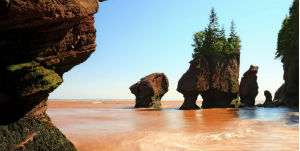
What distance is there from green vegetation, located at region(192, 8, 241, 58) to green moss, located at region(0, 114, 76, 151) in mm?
29418

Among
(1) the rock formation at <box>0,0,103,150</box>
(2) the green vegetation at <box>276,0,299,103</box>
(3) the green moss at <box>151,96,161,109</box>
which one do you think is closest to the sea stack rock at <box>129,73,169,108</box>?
(3) the green moss at <box>151,96,161,109</box>

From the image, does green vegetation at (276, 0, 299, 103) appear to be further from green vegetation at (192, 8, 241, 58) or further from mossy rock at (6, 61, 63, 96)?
mossy rock at (6, 61, 63, 96)

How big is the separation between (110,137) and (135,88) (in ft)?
89.8

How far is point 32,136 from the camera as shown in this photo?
6305 mm

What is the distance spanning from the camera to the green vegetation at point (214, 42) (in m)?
34.1

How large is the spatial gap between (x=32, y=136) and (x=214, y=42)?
33184 millimetres

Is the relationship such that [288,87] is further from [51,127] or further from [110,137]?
[51,127]

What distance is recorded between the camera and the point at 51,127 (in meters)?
7.05

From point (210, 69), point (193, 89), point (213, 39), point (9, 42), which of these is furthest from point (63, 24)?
point (213, 39)

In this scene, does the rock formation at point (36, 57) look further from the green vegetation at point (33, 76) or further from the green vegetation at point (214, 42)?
the green vegetation at point (214, 42)

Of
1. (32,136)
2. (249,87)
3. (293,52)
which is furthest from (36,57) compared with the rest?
(249,87)

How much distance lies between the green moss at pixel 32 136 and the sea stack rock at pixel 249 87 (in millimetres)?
32055

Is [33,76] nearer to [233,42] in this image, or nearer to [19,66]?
[19,66]

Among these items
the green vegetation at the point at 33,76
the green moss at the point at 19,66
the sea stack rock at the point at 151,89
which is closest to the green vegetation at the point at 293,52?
the sea stack rock at the point at 151,89
